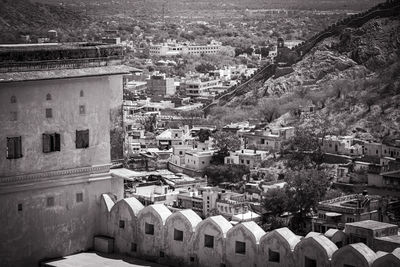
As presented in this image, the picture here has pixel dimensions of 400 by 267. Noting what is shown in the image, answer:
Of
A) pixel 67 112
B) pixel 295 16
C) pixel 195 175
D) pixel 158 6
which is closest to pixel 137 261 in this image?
pixel 67 112

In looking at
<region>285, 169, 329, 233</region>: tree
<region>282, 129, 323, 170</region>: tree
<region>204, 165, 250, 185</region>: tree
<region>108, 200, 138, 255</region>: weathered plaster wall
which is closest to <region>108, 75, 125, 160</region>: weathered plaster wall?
<region>108, 200, 138, 255</region>: weathered plaster wall

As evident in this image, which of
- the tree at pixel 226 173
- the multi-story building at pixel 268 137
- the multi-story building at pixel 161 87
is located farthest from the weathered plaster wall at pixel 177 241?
the multi-story building at pixel 161 87

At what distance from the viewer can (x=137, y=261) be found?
12.0m

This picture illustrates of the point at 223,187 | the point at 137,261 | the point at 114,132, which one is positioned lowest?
the point at 223,187

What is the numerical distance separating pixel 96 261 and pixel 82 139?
1.39 metres

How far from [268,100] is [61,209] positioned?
5057 centimetres

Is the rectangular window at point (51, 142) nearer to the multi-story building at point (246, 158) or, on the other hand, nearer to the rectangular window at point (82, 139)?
the rectangular window at point (82, 139)

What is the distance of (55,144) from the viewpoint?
12.1m

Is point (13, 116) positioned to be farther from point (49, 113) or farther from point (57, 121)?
point (57, 121)

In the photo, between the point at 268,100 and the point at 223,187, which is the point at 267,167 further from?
the point at 268,100

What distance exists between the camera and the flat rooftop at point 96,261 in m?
11.8

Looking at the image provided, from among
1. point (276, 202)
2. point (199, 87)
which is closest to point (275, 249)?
point (276, 202)

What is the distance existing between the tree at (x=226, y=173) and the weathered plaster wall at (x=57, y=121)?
1285 inches

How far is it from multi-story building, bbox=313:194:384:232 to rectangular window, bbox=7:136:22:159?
21435 mm
